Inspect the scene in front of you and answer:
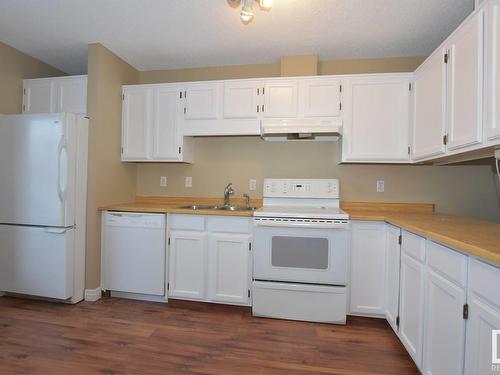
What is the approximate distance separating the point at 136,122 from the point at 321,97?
75.8 inches

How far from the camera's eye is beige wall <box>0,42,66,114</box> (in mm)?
2668

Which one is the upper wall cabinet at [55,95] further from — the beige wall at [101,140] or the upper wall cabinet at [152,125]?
the upper wall cabinet at [152,125]

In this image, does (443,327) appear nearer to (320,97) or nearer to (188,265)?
(188,265)

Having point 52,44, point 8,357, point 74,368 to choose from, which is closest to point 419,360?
point 74,368

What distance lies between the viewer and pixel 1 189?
2492 mm

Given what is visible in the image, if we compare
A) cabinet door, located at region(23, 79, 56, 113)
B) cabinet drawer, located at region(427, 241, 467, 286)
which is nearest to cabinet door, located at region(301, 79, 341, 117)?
cabinet drawer, located at region(427, 241, 467, 286)

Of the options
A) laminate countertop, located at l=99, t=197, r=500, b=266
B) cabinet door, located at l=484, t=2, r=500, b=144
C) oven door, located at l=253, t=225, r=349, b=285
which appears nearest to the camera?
laminate countertop, located at l=99, t=197, r=500, b=266

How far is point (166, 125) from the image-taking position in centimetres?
286

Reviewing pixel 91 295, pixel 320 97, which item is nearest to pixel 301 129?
pixel 320 97

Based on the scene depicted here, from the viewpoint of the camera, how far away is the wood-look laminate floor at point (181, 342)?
1.69 meters

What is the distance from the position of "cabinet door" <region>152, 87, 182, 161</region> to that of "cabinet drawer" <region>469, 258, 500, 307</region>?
249cm

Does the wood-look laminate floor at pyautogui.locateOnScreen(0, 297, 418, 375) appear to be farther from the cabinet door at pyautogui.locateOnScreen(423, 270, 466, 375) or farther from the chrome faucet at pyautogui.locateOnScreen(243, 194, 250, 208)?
the chrome faucet at pyautogui.locateOnScreen(243, 194, 250, 208)

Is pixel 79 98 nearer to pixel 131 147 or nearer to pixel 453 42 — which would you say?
pixel 131 147

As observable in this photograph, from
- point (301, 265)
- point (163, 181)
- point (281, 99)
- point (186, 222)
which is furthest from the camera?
point (163, 181)
